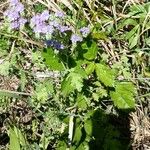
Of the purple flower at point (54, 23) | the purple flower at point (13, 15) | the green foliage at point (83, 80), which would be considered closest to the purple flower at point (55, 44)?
the green foliage at point (83, 80)

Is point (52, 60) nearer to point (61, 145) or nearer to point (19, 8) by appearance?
point (19, 8)

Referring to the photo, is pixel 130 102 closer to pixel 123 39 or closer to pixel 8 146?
pixel 123 39

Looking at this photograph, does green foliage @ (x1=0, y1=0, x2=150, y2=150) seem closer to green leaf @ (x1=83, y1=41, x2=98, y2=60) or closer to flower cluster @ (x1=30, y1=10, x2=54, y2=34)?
green leaf @ (x1=83, y1=41, x2=98, y2=60)

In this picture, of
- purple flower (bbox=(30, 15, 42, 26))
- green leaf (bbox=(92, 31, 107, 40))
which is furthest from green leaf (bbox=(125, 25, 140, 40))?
purple flower (bbox=(30, 15, 42, 26))

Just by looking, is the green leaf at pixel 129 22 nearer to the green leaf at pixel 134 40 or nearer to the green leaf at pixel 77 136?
the green leaf at pixel 134 40

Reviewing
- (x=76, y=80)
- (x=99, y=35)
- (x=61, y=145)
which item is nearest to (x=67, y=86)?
(x=76, y=80)
